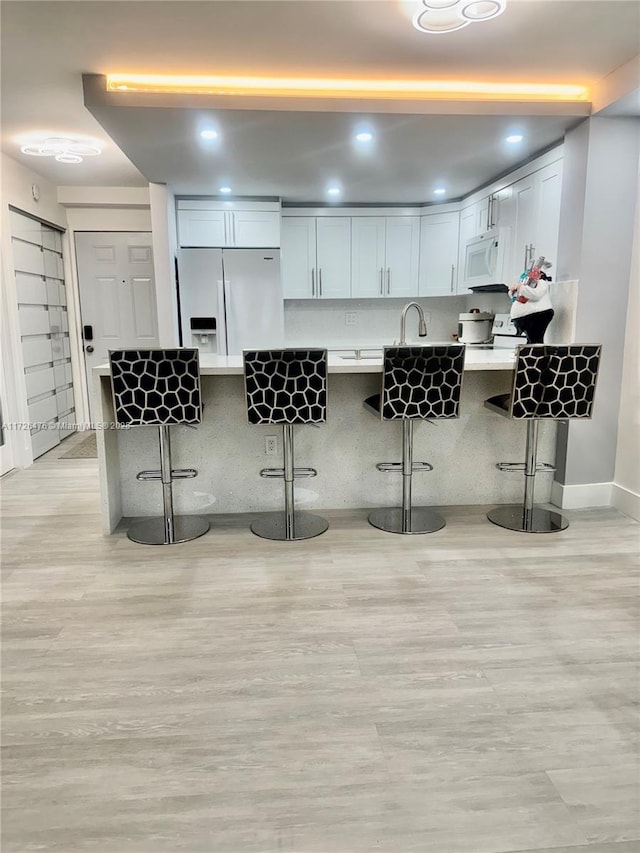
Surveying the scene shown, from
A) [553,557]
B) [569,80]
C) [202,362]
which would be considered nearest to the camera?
[553,557]

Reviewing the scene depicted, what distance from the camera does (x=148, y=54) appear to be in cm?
264

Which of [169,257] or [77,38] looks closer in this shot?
[77,38]

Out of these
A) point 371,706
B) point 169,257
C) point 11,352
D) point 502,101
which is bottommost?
point 371,706

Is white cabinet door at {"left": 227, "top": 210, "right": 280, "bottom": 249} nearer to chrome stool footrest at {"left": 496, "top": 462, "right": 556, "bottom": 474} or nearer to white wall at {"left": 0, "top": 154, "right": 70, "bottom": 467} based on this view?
white wall at {"left": 0, "top": 154, "right": 70, "bottom": 467}

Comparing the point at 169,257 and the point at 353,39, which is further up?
the point at 353,39

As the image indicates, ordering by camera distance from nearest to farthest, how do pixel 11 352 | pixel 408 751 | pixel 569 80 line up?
pixel 408 751 → pixel 569 80 → pixel 11 352

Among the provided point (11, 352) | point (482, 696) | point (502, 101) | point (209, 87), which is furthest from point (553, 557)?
point (11, 352)

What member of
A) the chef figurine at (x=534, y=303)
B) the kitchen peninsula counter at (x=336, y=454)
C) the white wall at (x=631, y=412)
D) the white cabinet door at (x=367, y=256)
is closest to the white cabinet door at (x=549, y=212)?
the chef figurine at (x=534, y=303)

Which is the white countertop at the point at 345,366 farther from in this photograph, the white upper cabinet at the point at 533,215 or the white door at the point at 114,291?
the white door at the point at 114,291

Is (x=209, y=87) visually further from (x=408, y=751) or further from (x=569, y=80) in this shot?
(x=408, y=751)

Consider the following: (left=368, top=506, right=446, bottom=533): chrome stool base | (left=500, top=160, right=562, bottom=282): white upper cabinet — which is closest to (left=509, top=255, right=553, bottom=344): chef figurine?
(left=500, top=160, right=562, bottom=282): white upper cabinet

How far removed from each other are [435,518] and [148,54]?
9.24 ft

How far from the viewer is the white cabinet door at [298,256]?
5434 millimetres

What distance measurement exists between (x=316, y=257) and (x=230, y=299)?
3.25 ft
